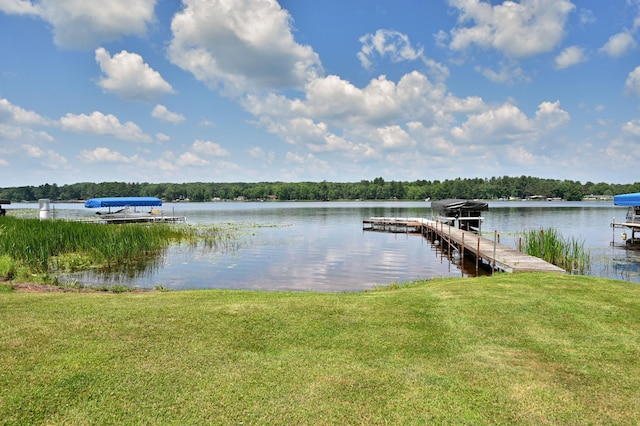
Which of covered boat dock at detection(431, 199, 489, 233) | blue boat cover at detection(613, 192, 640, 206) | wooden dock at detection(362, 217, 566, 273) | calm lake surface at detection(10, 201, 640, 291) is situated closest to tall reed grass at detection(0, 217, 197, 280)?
calm lake surface at detection(10, 201, 640, 291)

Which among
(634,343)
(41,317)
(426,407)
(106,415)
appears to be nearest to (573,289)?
(634,343)

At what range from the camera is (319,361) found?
5.80 metres

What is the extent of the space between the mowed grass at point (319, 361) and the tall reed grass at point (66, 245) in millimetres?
11538

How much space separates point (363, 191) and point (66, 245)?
16860 centimetres

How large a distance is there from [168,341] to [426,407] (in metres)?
4.14

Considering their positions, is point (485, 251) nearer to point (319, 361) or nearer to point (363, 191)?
point (319, 361)

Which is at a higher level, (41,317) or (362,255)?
(41,317)

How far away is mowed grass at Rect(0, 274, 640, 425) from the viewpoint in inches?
177

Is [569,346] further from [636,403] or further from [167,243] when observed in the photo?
[167,243]

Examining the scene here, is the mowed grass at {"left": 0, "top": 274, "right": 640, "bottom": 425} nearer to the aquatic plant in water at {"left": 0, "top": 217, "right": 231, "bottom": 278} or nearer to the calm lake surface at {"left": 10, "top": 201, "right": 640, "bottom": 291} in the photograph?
the calm lake surface at {"left": 10, "top": 201, "right": 640, "bottom": 291}

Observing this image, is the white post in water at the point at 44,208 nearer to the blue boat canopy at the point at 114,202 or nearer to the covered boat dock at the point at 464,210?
the blue boat canopy at the point at 114,202

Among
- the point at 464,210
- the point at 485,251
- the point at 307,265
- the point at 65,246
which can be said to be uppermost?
the point at 464,210

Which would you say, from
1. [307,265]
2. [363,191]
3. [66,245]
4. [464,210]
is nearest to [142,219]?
[66,245]

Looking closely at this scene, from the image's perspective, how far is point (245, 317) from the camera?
7723 mm
